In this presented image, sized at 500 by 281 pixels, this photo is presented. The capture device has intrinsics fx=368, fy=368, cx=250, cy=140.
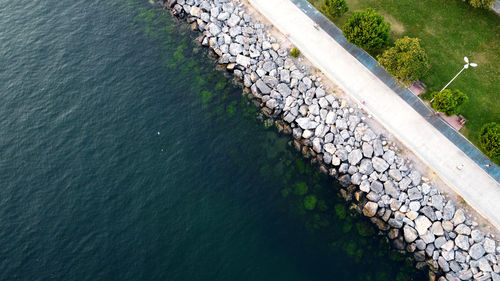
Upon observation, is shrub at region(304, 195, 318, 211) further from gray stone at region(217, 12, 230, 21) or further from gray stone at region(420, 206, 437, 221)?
gray stone at region(217, 12, 230, 21)

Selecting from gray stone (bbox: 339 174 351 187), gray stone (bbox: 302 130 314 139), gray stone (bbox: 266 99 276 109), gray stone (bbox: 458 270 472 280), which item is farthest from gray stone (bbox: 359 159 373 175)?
gray stone (bbox: 458 270 472 280)

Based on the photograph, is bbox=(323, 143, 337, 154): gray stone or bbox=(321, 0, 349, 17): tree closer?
bbox=(323, 143, 337, 154): gray stone

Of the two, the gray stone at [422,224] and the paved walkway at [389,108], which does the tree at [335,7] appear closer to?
the paved walkway at [389,108]

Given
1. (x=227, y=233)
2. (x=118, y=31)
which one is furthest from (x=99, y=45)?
(x=227, y=233)

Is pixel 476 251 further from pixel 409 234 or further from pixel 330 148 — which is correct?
pixel 330 148

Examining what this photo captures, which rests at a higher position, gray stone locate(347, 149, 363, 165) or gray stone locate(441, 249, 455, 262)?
gray stone locate(347, 149, 363, 165)

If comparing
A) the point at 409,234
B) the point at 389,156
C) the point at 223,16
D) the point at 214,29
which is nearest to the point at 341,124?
the point at 389,156

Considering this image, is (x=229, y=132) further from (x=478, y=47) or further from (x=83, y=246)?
(x=478, y=47)
